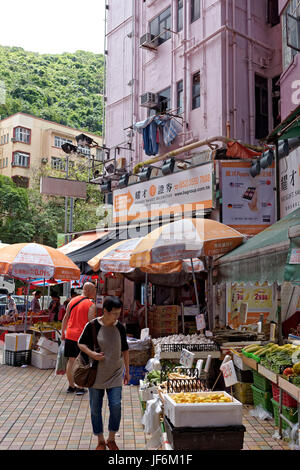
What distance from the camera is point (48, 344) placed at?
34.6 ft

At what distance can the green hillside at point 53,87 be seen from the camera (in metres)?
66.0

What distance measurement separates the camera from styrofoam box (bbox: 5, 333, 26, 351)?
417 inches

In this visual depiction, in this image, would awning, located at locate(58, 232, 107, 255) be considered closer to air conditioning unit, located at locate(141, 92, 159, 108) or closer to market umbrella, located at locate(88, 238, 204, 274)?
market umbrella, located at locate(88, 238, 204, 274)

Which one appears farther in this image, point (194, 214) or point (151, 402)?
point (194, 214)

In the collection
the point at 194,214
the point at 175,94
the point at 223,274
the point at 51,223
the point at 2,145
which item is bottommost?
the point at 223,274

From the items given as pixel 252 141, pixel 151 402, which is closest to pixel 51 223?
pixel 252 141

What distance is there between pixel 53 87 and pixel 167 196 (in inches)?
2648

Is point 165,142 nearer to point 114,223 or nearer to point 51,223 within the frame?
point 114,223

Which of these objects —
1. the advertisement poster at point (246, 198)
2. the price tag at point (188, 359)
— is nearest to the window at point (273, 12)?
the advertisement poster at point (246, 198)

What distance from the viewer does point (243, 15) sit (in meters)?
14.9

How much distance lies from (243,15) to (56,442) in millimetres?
14798

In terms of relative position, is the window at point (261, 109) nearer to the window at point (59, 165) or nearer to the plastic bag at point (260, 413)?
the plastic bag at point (260, 413)

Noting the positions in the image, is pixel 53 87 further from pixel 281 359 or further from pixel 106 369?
pixel 106 369

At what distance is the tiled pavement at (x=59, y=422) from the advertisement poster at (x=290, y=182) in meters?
5.91
